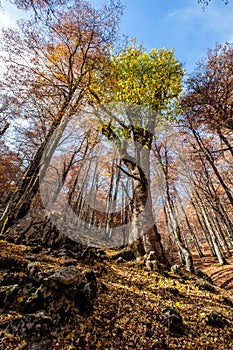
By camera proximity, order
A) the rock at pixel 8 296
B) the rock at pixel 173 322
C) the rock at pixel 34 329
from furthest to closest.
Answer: the rock at pixel 173 322 < the rock at pixel 8 296 < the rock at pixel 34 329

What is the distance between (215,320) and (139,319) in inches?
55.6

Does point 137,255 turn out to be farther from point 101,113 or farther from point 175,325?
point 101,113

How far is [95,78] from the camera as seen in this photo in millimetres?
8492

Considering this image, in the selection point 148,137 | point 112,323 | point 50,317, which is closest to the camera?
point 50,317

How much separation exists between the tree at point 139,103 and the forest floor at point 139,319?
3.02 metres

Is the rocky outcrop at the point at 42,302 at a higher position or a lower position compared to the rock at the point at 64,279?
lower

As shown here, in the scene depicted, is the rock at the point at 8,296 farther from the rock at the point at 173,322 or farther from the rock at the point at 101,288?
the rock at the point at 173,322

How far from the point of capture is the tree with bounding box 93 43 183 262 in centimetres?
722

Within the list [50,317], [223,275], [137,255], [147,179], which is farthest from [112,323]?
[223,275]

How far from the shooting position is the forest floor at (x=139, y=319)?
221 centimetres

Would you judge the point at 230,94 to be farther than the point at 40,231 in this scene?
No

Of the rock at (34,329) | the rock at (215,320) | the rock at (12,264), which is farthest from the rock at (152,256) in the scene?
the rock at (34,329)

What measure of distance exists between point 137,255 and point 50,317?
393 centimetres

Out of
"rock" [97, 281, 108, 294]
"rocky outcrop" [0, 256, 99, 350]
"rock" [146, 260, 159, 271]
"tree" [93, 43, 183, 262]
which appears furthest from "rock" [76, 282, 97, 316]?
"tree" [93, 43, 183, 262]
